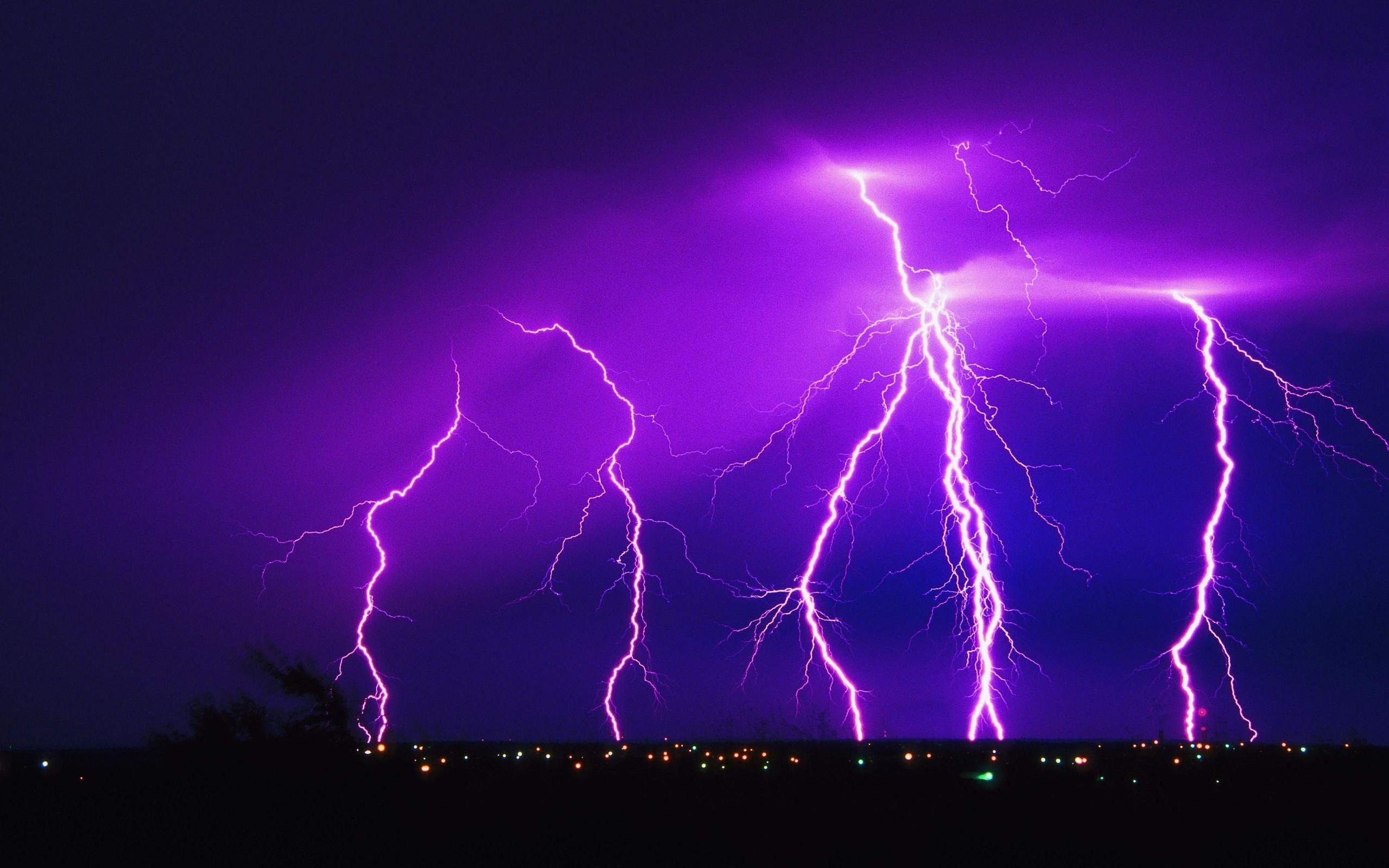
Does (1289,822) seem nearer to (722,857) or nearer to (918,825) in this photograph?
(918,825)

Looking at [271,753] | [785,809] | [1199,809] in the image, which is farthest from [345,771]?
[1199,809]

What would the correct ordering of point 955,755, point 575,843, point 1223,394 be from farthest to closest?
point 1223,394
point 955,755
point 575,843

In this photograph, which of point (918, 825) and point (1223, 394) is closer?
point (918, 825)

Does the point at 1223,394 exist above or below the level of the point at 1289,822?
above

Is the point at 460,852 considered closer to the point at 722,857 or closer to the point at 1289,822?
the point at 722,857

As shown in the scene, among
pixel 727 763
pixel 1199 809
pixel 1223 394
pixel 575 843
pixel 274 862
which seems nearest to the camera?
pixel 274 862

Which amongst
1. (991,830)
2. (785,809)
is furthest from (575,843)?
(991,830)
